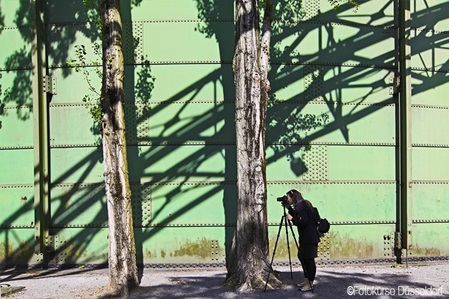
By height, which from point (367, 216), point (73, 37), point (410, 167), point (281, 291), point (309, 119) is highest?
point (73, 37)

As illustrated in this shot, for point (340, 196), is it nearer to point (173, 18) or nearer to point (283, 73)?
point (283, 73)

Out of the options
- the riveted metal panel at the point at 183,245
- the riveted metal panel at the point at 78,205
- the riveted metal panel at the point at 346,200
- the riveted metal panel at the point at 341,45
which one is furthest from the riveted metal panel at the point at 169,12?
the riveted metal panel at the point at 183,245

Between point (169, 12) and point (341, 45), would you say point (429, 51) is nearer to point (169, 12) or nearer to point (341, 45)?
point (341, 45)

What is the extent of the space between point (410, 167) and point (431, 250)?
1793mm

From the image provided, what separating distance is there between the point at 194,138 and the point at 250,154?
214 centimetres

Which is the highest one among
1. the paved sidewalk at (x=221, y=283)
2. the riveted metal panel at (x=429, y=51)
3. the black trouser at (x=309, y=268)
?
the riveted metal panel at (x=429, y=51)

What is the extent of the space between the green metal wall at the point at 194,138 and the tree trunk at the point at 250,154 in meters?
1.77

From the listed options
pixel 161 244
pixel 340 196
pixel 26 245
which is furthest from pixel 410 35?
pixel 26 245

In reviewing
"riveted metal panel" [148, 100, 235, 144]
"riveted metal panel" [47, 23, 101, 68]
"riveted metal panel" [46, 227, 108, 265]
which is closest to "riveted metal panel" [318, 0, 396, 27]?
"riveted metal panel" [148, 100, 235, 144]

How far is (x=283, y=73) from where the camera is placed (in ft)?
31.5

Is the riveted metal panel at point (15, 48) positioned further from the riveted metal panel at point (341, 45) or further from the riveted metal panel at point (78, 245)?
the riveted metal panel at point (341, 45)

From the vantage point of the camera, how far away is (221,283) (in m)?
7.97

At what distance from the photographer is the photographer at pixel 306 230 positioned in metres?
7.23

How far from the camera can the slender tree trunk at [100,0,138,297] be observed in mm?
7430
